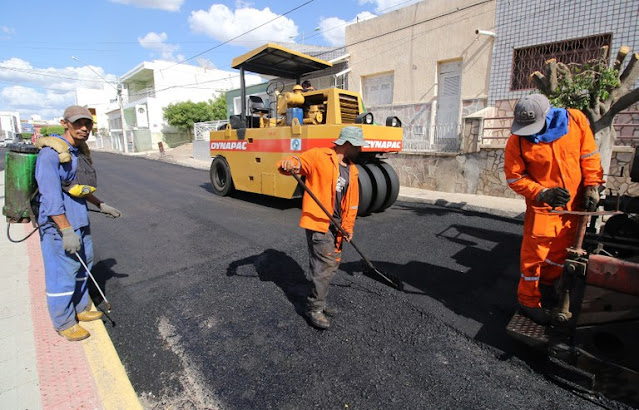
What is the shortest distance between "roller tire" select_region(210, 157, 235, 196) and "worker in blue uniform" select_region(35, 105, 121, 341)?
5433mm

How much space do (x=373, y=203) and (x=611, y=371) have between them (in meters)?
4.60

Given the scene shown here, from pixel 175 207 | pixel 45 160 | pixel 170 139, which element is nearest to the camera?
pixel 45 160

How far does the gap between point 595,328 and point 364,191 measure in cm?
420

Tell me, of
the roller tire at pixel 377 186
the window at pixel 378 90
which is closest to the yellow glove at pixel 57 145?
the roller tire at pixel 377 186

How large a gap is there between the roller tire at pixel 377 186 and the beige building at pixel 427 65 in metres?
4.25

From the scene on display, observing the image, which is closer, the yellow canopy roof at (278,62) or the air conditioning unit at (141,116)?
the yellow canopy roof at (278,62)

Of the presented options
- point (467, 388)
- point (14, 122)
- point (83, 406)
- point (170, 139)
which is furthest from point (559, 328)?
point (14, 122)

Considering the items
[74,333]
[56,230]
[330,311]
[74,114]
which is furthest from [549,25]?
[74,333]

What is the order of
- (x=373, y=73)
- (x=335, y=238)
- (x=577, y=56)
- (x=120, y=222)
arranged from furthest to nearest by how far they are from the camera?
(x=373, y=73) → (x=577, y=56) → (x=120, y=222) → (x=335, y=238)

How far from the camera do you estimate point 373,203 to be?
21.0 ft

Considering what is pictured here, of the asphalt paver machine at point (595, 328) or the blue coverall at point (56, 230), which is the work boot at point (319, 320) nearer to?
the asphalt paver machine at point (595, 328)

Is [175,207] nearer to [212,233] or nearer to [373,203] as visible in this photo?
[212,233]

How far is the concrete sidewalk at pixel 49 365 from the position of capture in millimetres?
2088

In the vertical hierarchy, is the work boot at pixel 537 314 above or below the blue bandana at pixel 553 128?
below
